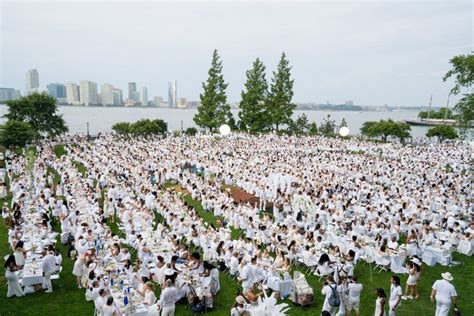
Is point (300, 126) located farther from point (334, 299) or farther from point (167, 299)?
point (167, 299)

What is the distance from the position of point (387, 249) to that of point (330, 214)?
3674 millimetres

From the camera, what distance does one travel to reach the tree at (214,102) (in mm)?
48594

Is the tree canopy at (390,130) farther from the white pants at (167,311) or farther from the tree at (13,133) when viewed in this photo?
the white pants at (167,311)

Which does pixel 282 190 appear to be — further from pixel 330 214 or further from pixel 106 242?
pixel 106 242

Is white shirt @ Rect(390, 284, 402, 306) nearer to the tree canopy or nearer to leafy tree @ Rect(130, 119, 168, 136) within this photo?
leafy tree @ Rect(130, 119, 168, 136)

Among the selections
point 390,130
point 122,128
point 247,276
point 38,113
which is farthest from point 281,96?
point 247,276

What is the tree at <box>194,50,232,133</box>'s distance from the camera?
4859cm

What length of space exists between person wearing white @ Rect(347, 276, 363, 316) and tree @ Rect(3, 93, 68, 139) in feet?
113

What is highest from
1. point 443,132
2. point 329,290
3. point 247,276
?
point 443,132

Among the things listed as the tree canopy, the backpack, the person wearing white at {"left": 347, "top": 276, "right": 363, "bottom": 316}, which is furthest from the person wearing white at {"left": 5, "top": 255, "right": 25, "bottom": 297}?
the tree canopy

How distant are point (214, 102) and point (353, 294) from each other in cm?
4257

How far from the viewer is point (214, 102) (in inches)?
1909

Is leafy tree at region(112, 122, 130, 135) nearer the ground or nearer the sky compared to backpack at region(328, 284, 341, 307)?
nearer the sky

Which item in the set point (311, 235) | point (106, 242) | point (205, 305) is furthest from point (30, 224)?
point (311, 235)
